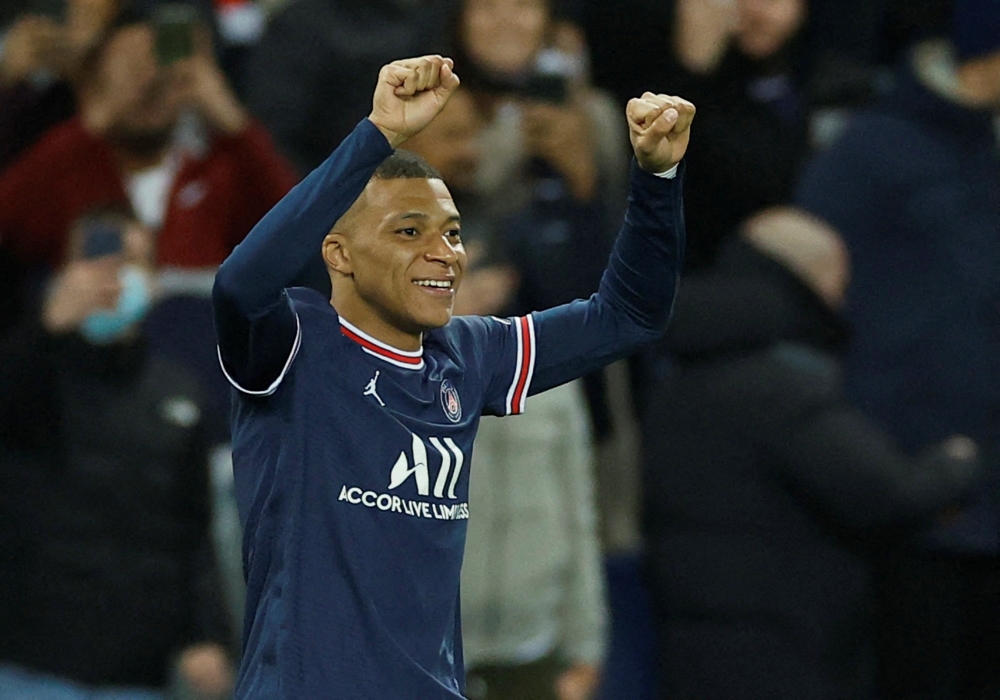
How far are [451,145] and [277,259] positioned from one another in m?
2.41

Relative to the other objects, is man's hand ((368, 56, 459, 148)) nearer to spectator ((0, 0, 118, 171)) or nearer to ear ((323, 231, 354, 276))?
ear ((323, 231, 354, 276))

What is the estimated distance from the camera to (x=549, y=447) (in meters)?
5.37

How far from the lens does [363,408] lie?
11.3ft

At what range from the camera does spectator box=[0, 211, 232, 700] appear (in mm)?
5137

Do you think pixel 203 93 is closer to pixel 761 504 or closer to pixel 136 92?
pixel 136 92

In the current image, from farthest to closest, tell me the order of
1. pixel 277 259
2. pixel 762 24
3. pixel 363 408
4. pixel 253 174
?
pixel 762 24
pixel 253 174
pixel 363 408
pixel 277 259

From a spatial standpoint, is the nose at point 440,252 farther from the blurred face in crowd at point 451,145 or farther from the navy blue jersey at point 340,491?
the blurred face in crowd at point 451,145

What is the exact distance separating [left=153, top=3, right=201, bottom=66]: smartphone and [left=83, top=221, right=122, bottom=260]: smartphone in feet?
2.87

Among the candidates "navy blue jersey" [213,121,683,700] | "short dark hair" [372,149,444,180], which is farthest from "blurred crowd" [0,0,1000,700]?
"navy blue jersey" [213,121,683,700]

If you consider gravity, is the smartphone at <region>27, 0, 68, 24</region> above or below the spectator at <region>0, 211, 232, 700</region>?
above

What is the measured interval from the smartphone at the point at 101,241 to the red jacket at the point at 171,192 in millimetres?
211

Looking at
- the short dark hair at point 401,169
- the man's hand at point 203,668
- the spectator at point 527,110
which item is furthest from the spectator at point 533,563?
the short dark hair at point 401,169

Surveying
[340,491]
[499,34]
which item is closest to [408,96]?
[340,491]

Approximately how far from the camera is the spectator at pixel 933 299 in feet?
18.5
